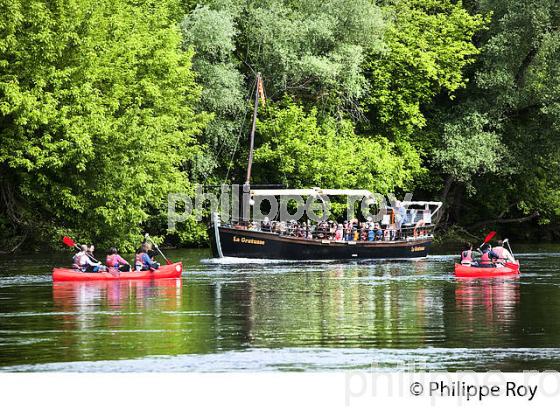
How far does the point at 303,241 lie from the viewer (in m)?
68.4

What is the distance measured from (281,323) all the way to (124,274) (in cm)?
1869

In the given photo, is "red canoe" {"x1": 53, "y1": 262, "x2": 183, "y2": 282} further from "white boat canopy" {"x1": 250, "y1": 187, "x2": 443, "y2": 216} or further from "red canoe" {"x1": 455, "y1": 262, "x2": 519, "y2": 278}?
"white boat canopy" {"x1": 250, "y1": 187, "x2": 443, "y2": 216}

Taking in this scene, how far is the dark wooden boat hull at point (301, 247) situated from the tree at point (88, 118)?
4946 millimetres

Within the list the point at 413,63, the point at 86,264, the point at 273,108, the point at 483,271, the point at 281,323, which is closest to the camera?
the point at 281,323

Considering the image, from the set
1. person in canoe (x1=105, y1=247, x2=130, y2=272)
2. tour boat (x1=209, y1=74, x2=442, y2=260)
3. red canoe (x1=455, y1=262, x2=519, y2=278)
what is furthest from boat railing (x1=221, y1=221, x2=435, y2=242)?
red canoe (x1=455, y1=262, x2=519, y2=278)

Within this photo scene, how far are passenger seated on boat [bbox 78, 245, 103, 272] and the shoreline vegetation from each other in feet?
38.0

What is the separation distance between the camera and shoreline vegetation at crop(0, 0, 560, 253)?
66.1 m

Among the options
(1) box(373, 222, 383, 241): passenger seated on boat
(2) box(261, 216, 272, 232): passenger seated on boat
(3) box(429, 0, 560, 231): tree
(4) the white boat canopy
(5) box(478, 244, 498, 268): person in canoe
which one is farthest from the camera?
(3) box(429, 0, 560, 231): tree

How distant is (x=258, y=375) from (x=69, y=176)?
4162cm

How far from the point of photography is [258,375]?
2716cm

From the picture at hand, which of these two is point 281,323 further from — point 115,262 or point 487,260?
point 487,260

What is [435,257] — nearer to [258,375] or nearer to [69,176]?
[69,176]

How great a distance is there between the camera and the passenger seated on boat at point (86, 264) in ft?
173

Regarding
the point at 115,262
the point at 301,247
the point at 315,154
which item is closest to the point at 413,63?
the point at 315,154
